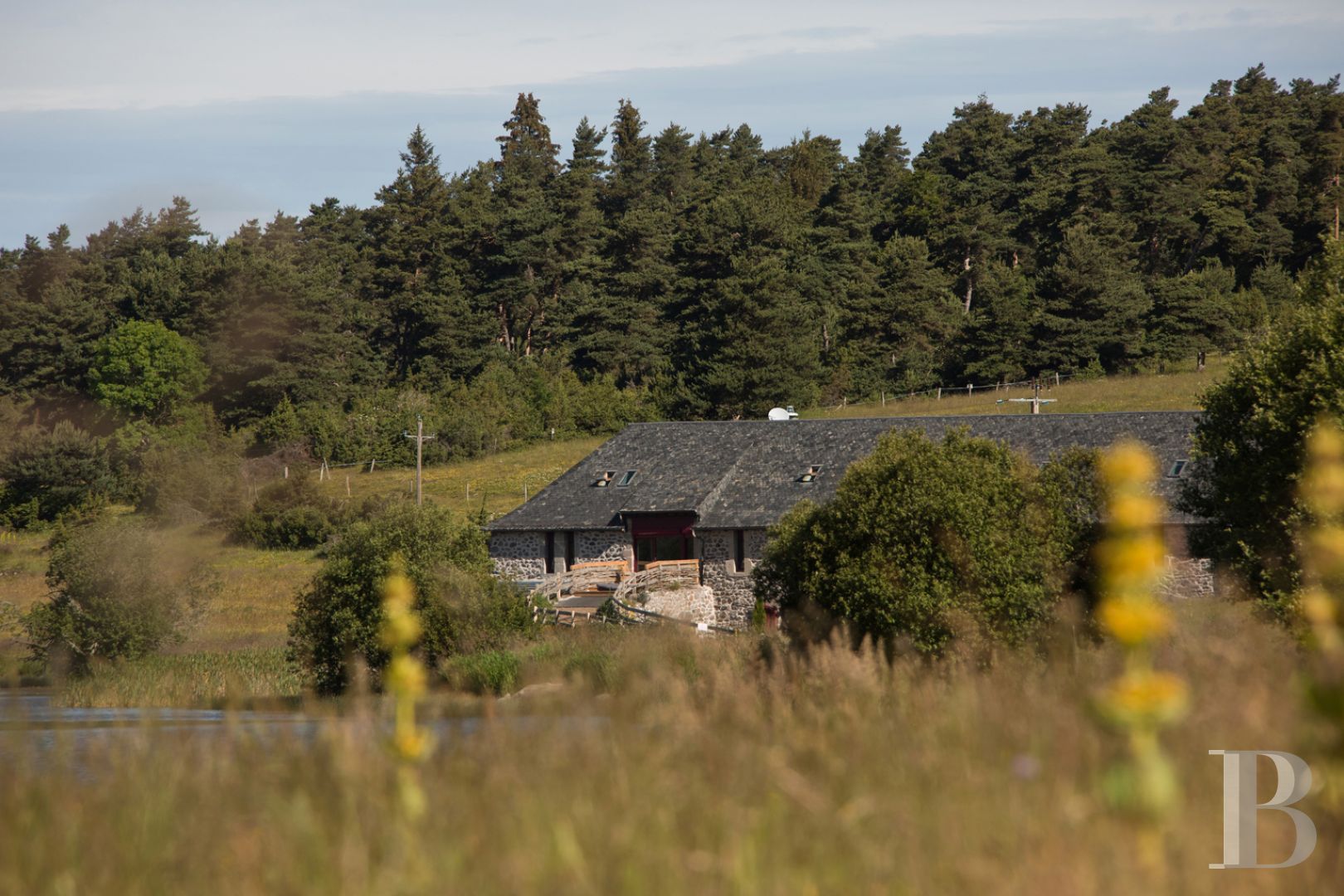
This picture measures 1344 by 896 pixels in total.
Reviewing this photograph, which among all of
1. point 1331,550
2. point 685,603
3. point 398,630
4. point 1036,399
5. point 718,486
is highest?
point 1331,550

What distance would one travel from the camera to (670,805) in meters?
4.38

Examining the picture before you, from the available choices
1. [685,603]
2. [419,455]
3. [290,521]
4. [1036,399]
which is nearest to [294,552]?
[290,521]

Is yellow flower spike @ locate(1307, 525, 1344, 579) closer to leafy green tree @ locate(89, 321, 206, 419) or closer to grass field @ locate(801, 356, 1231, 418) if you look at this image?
grass field @ locate(801, 356, 1231, 418)

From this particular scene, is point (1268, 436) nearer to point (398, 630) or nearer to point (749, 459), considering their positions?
point (749, 459)

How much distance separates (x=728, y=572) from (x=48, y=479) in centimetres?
3837

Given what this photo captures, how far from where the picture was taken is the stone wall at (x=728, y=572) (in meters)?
40.1

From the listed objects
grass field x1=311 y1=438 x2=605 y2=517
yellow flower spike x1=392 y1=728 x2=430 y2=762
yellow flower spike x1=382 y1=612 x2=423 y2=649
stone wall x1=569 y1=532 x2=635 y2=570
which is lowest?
grass field x1=311 y1=438 x2=605 y2=517

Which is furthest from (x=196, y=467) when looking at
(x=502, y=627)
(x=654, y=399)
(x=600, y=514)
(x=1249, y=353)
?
(x=1249, y=353)

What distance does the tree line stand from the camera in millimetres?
71875

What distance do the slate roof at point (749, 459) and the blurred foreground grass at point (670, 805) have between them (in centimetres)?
3402

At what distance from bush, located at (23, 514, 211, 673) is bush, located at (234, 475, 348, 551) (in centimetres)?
2044

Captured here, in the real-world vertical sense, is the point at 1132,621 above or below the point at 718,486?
above

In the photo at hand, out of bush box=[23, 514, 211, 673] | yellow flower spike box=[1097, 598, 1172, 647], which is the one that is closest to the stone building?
bush box=[23, 514, 211, 673]

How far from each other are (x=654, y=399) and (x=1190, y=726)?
68.7 meters
